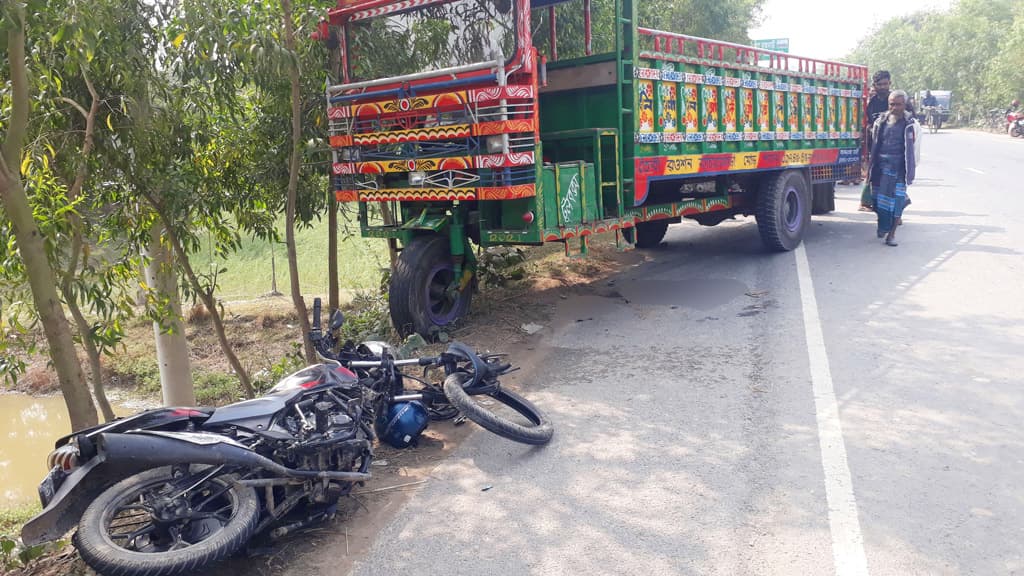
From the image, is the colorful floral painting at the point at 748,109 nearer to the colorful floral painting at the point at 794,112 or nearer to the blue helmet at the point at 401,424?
the colorful floral painting at the point at 794,112

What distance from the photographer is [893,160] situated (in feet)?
33.9

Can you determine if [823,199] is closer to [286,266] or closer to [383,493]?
[383,493]

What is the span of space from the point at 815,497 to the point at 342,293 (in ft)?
42.0

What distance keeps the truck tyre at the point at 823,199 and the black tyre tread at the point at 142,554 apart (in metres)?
11.4

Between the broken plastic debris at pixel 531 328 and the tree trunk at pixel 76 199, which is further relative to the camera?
the broken plastic debris at pixel 531 328

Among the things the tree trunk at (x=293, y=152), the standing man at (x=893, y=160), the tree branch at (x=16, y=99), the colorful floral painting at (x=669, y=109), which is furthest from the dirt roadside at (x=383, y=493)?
the standing man at (x=893, y=160)

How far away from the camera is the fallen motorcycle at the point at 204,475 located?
3.01 metres

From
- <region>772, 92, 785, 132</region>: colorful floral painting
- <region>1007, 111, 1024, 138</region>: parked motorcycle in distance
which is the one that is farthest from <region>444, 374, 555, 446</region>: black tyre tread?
<region>1007, 111, 1024, 138</region>: parked motorcycle in distance

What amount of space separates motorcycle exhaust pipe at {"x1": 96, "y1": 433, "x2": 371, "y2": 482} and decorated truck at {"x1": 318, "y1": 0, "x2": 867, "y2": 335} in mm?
3377

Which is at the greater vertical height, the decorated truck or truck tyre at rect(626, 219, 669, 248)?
the decorated truck

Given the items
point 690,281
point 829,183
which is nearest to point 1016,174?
point 829,183

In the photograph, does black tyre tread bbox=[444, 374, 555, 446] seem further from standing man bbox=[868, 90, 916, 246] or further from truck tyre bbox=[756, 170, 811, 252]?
standing man bbox=[868, 90, 916, 246]

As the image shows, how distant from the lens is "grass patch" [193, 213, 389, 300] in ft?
57.3

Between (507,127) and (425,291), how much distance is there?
1609mm
